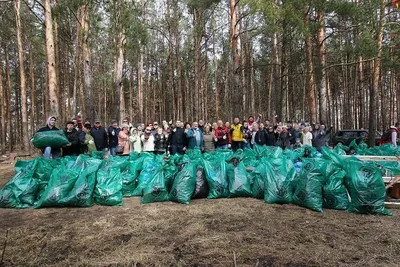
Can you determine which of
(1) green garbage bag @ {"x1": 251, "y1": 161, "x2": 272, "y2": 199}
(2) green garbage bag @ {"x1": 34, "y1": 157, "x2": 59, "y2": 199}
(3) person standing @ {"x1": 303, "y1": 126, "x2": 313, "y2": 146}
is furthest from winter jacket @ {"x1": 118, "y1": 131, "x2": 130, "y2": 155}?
(3) person standing @ {"x1": 303, "y1": 126, "x2": 313, "y2": 146}

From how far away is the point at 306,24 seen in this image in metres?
9.96

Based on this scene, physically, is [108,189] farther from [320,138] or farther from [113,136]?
[320,138]

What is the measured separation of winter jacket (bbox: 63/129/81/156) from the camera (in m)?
6.62

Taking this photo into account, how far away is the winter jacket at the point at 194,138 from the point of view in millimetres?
7617

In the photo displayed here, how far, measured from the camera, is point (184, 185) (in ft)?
16.6

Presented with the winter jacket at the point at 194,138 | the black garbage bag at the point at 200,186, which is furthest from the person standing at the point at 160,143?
the black garbage bag at the point at 200,186

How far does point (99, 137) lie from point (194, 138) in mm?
2434

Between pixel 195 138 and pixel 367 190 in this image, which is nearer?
pixel 367 190

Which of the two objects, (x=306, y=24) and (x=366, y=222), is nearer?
(x=366, y=222)

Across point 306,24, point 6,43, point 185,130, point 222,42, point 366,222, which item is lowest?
point 366,222

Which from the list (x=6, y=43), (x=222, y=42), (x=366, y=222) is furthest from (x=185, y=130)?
(x=222, y=42)

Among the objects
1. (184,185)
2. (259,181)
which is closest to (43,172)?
(184,185)

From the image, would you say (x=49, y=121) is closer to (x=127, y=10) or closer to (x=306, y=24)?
(x=127, y=10)

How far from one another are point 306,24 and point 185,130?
228 inches
